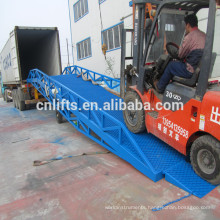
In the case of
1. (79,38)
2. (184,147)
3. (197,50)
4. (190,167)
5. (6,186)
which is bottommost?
(6,186)

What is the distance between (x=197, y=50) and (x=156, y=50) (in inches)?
40.2

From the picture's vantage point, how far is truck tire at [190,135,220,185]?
2490 mm

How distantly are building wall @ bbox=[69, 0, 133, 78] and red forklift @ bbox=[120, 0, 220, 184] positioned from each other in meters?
6.04

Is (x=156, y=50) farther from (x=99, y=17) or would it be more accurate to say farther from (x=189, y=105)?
(x=99, y=17)

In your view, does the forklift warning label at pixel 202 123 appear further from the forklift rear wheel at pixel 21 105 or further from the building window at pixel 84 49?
the building window at pixel 84 49

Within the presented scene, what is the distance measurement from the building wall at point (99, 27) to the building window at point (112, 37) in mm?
207

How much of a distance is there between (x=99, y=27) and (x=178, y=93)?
10.1 meters

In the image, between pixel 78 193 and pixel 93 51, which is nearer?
pixel 78 193

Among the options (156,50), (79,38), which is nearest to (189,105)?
(156,50)

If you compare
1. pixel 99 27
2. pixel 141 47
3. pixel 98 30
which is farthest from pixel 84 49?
pixel 141 47

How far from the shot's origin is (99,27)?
38.1 feet

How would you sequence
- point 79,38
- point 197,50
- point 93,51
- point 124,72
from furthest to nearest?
point 79,38
point 93,51
point 124,72
point 197,50

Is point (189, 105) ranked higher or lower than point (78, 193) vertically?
higher

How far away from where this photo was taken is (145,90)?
351 centimetres
